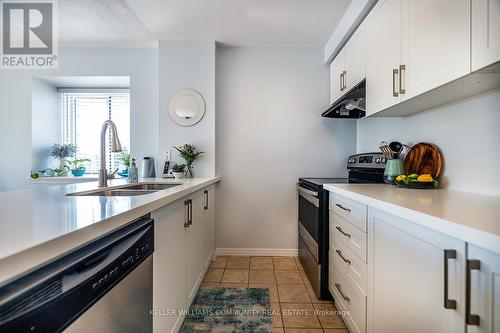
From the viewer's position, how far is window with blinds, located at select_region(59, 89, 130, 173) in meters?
3.48

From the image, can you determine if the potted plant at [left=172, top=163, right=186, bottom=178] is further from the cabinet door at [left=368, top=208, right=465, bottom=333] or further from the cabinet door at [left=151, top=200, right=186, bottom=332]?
the cabinet door at [left=368, top=208, right=465, bottom=333]

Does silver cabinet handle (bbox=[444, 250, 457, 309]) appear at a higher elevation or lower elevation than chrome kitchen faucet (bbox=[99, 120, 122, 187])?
lower

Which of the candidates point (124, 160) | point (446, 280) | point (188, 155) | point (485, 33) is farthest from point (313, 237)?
point (124, 160)

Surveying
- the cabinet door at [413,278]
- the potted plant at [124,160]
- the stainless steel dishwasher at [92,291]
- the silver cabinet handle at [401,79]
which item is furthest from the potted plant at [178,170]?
the silver cabinet handle at [401,79]

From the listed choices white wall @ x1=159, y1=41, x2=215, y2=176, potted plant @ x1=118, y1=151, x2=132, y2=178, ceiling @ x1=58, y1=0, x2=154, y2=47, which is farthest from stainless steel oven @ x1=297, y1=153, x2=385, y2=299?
ceiling @ x1=58, y1=0, x2=154, y2=47

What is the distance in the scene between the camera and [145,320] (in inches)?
38.8

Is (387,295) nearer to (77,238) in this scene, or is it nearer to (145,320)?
(145,320)

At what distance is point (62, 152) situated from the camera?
3299 millimetres

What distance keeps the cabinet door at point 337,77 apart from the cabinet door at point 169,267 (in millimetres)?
1912

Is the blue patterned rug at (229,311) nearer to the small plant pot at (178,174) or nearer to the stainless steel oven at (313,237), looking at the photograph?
the stainless steel oven at (313,237)

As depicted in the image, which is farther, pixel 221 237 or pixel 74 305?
pixel 221 237

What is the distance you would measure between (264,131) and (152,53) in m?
1.67

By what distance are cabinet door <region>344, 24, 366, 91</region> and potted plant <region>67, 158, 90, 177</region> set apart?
335cm

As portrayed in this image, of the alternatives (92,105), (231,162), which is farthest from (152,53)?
(231,162)
